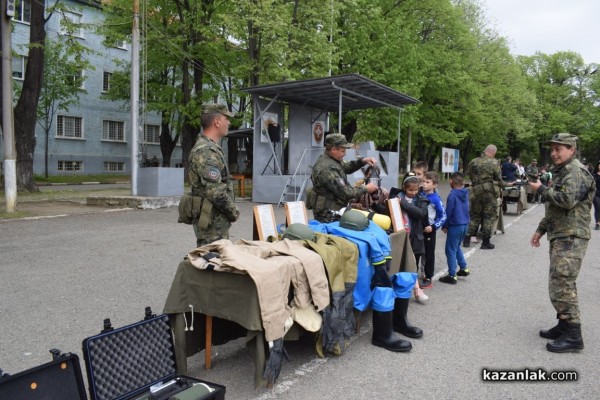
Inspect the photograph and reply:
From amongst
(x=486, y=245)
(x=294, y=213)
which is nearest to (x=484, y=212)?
(x=486, y=245)

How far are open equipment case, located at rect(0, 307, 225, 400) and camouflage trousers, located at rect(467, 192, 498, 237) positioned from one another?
28.3ft

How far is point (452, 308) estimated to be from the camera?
5.93m

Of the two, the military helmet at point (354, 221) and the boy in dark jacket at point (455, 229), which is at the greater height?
the military helmet at point (354, 221)

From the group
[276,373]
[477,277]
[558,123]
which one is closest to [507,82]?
[558,123]

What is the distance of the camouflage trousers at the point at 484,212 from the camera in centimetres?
1049

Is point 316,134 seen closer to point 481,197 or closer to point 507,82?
point 481,197

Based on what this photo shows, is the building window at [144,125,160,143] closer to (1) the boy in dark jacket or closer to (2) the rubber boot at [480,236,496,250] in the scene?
(2) the rubber boot at [480,236,496,250]

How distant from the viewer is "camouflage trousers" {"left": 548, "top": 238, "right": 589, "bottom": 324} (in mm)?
4656

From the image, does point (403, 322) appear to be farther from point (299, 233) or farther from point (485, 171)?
point (485, 171)

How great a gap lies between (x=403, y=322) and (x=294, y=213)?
158cm

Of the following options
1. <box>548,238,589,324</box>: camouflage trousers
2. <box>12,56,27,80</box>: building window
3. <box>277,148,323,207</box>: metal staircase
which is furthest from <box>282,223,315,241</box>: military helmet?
<box>12,56,27,80</box>: building window

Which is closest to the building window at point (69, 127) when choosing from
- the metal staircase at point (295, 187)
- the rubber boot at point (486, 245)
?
the metal staircase at point (295, 187)

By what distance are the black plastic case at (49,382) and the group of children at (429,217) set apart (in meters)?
4.44

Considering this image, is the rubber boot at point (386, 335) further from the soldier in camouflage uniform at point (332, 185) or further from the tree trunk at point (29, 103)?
the tree trunk at point (29, 103)
